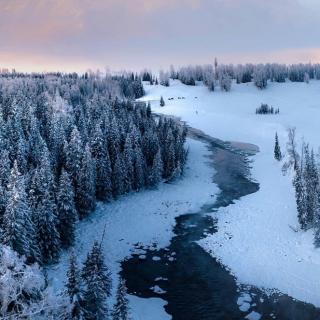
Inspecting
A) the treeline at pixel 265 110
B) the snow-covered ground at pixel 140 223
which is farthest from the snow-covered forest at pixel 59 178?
the treeline at pixel 265 110

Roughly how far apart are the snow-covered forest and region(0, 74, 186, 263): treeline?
0.10 m

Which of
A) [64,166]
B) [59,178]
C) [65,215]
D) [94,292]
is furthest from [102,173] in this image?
[94,292]

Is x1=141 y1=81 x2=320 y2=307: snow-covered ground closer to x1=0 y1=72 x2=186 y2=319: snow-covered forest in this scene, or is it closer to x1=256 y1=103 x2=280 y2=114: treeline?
x1=0 y1=72 x2=186 y2=319: snow-covered forest

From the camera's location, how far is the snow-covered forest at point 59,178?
1812cm

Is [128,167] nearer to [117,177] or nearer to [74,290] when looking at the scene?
[117,177]

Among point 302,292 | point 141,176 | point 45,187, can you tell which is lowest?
point 302,292

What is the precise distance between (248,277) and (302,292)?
623 cm

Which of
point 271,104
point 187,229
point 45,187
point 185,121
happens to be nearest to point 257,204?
point 187,229

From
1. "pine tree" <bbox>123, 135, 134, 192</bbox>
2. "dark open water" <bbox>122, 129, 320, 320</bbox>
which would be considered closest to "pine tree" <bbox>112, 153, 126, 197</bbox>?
"pine tree" <bbox>123, 135, 134, 192</bbox>

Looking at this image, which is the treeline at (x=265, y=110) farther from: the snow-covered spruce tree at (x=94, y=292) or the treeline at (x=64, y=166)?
the snow-covered spruce tree at (x=94, y=292)

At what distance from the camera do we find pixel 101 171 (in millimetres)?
74125

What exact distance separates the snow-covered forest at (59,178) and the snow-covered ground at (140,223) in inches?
77.6

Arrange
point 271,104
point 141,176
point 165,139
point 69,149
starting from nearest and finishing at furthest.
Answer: point 69,149, point 141,176, point 165,139, point 271,104

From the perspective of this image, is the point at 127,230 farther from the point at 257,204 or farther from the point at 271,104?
the point at 271,104
